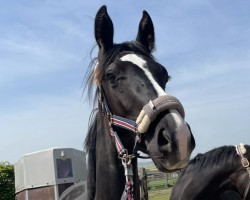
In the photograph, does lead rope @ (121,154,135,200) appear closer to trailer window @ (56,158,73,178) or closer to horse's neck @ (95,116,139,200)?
horse's neck @ (95,116,139,200)

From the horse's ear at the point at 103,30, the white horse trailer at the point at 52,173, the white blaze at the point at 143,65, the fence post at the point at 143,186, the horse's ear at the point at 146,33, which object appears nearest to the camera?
the white blaze at the point at 143,65

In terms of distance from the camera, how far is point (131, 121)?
2631 mm

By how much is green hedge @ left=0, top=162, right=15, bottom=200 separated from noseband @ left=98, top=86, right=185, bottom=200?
1131cm

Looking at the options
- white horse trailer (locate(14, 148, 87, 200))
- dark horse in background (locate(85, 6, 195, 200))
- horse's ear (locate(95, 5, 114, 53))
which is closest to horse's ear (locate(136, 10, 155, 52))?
dark horse in background (locate(85, 6, 195, 200))

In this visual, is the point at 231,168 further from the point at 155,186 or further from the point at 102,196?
the point at 155,186

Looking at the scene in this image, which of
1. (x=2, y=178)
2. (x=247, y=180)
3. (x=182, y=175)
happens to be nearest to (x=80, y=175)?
(x=182, y=175)

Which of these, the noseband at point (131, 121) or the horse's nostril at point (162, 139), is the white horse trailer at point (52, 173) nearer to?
the noseband at point (131, 121)

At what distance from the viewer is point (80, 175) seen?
21.5 ft

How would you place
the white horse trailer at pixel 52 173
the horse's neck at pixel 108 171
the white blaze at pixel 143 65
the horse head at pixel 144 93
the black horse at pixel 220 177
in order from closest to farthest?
the horse head at pixel 144 93
the white blaze at pixel 143 65
the horse's neck at pixel 108 171
the black horse at pixel 220 177
the white horse trailer at pixel 52 173

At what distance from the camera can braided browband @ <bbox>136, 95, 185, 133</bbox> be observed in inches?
94.3

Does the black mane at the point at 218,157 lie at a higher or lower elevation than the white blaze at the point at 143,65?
lower

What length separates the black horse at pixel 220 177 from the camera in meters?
5.20

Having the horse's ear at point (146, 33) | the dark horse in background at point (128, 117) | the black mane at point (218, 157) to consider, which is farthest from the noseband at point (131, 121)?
the black mane at point (218, 157)

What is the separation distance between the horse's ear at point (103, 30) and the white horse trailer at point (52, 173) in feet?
12.0
